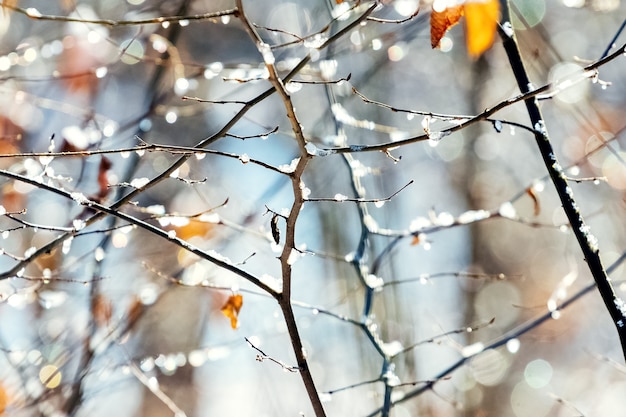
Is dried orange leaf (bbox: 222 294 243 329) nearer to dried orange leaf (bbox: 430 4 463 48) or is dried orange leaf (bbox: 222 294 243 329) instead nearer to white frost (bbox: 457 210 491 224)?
white frost (bbox: 457 210 491 224)

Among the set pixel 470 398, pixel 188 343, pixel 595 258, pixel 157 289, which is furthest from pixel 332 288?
pixel 470 398

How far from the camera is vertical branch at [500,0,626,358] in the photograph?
1.29 meters

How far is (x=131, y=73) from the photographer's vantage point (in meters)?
4.24

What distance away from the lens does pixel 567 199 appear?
137cm

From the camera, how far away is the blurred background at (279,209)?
1.87 meters

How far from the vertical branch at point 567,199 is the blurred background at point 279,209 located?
9cm

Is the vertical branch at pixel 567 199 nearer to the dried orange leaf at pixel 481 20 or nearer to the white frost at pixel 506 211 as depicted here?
the dried orange leaf at pixel 481 20

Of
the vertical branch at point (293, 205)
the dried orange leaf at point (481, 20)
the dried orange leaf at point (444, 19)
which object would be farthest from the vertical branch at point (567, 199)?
the vertical branch at point (293, 205)

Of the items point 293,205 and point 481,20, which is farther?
point 481,20

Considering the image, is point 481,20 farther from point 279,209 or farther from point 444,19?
point 279,209

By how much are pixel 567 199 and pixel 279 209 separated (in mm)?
768

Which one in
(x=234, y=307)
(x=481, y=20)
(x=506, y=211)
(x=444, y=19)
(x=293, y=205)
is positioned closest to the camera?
(x=293, y=205)

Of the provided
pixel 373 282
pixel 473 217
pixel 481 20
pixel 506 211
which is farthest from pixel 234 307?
pixel 481 20

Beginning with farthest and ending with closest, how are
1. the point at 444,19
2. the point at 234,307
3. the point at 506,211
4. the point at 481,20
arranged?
the point at 506,211, the point at 234,307, the point at 481,20, the point at 444,19
